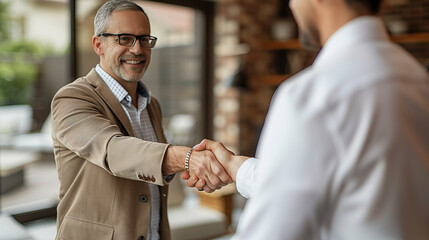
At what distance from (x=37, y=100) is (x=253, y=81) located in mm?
2324

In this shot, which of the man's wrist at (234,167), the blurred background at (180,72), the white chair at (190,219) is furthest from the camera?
the blurred background at (180,72)

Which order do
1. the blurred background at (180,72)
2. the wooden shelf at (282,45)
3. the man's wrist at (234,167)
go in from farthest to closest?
the wooden shelf at (282,45)
the blurred background at (180,72)
the man's wrist at (234,167)

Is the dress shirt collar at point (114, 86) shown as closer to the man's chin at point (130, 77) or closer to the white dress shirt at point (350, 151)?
the man's chin at point (130, 77)

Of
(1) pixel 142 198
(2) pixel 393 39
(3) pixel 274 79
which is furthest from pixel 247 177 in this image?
Result: (3) pixel 274 79

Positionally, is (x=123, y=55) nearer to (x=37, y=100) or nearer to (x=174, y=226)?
(x=174, y=226)

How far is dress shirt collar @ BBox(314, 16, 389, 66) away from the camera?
730 millimetres

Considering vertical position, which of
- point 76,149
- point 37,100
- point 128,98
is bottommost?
point 37,100

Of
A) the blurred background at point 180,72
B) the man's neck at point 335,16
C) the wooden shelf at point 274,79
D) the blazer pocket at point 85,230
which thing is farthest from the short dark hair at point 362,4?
the wooden shelf at point 274,79

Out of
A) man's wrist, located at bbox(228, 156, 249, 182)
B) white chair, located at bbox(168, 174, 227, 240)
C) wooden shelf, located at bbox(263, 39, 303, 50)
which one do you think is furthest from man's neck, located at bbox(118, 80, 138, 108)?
wooden shelf, located at bbox(263, 39, 303, 50)

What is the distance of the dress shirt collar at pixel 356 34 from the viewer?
0.73 m

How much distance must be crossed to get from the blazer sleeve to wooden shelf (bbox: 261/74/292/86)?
386 centimetres

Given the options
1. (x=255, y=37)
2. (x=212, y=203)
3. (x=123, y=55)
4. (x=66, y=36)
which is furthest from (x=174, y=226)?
(x=255, y=37)

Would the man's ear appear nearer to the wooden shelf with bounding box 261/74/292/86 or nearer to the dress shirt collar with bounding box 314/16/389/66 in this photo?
the dress shirt collar with bounding box 314/16/389/66

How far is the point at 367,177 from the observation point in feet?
2.22
